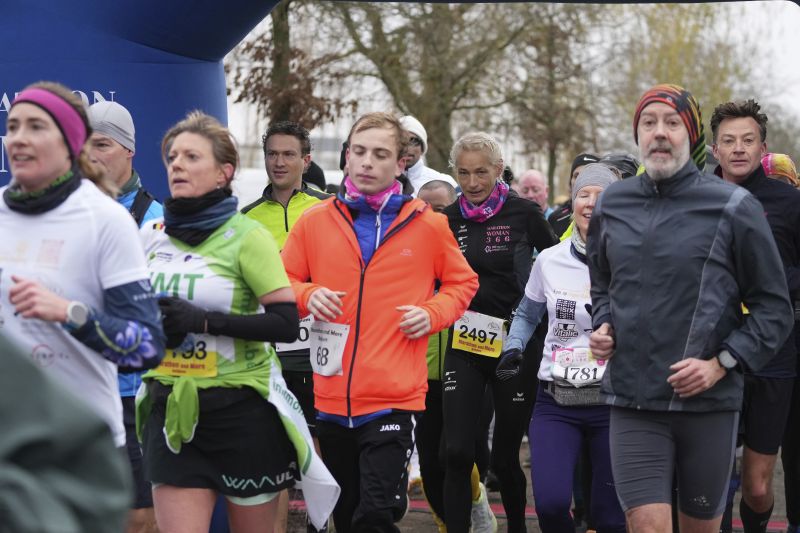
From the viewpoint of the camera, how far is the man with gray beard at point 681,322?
4863 millimetres

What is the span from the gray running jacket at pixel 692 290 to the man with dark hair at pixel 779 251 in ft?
5.78

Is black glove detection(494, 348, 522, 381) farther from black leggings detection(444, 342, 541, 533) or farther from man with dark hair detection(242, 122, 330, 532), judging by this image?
man with dark hair detection(242, 122, 330, 532)

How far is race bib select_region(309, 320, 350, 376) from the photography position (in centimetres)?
557

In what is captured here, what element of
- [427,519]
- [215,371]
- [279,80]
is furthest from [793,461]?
[279,80]

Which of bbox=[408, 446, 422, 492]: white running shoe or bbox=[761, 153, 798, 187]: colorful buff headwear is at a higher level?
bbox=[761, 153, 798, 187]: colorful buff headwear

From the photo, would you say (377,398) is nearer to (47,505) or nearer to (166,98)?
(166,98)

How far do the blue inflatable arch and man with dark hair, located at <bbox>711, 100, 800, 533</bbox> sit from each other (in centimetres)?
258

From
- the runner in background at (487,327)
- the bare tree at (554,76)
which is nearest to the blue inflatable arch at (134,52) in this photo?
the runner in background at (487,327)

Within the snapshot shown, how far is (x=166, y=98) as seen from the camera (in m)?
6.98

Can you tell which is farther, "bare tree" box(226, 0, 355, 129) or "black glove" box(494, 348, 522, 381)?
"bare tree" box(226, 0, 355, 129)

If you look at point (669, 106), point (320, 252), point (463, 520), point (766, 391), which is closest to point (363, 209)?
point (320, 252)

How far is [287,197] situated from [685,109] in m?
2.80

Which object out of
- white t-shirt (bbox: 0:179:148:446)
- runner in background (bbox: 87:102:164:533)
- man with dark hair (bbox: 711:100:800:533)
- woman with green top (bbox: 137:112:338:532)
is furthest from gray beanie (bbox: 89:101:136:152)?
man with dark hair (bbox: 711:100:800:533)

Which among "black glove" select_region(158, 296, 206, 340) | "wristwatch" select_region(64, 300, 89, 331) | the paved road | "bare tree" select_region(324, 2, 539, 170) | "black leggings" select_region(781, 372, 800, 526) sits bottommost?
the paved road
